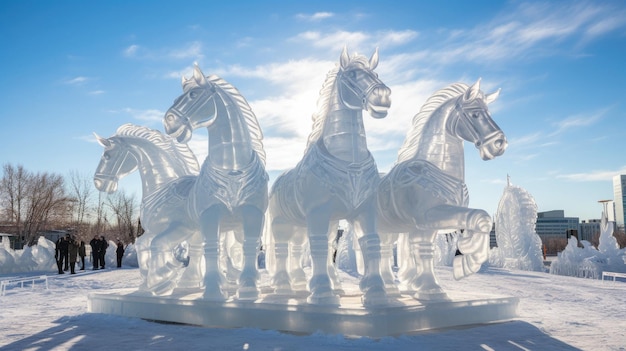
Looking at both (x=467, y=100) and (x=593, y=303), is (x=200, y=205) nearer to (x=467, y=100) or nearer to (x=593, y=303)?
(x=467, y=100)

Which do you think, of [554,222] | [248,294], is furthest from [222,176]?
[554,222]

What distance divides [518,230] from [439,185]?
14665 millimetres

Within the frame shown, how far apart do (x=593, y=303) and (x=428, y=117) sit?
15.7 feet

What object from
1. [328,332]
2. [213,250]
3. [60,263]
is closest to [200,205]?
[213,250]

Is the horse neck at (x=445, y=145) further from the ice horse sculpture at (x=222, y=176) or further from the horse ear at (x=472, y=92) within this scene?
the ice horse sculpture at (x=222, y=176)

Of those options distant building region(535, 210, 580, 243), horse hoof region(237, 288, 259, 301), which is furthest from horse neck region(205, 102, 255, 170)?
distant building region(535, 210, 580, 243)

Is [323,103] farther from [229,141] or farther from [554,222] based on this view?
[554,222]

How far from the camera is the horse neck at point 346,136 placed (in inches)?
263

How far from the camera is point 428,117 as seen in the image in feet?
25.8

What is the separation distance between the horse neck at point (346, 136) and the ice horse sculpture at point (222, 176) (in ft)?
3.90

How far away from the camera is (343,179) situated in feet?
21.5

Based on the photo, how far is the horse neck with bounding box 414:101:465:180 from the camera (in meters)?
7.60

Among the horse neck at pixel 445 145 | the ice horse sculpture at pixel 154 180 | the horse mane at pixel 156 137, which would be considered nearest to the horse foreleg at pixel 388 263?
the horse neck at pixel 445 145

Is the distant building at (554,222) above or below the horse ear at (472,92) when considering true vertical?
below
